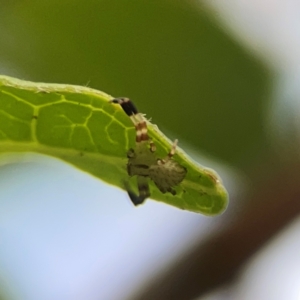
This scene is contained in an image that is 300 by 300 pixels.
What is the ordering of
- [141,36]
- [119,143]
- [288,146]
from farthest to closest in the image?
[288,146] < [141,36] < [119,143]

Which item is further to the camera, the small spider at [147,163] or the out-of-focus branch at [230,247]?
the out-of-focus branch at [230,247]

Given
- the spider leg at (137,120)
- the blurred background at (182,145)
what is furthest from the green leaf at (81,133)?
the blurred background at (182,145)

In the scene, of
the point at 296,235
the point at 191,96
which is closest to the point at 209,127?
the point at 191,96

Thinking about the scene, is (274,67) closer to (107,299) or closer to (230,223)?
(230,223)

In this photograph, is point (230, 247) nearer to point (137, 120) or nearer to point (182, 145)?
point (182, 145)

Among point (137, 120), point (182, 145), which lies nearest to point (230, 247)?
point (182, 145)

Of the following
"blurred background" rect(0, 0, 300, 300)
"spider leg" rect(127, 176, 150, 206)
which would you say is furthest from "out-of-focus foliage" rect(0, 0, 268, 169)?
"spider leg" rect(127, 176, 150, 206)

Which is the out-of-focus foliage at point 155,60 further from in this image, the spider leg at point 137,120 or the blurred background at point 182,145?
the spider leg at point 137,120
